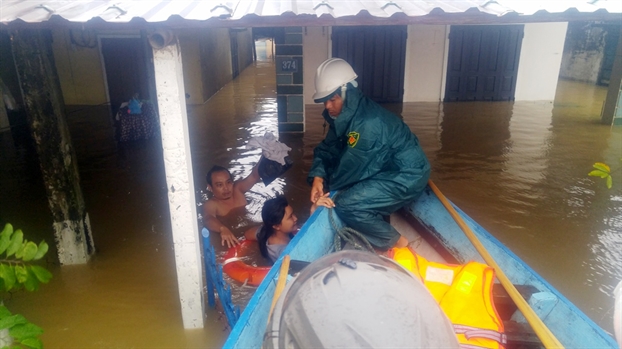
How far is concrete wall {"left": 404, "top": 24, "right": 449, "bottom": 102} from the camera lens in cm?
1164

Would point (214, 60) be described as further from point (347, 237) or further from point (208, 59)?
point (347, 237)

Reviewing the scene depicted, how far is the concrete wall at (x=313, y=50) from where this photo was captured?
1121 cm

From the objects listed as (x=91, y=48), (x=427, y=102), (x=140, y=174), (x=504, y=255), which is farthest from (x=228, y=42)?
(x=504, y=255)

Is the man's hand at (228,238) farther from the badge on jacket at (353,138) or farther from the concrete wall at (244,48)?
the concrete wall at (244,48)

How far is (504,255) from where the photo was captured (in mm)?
2873

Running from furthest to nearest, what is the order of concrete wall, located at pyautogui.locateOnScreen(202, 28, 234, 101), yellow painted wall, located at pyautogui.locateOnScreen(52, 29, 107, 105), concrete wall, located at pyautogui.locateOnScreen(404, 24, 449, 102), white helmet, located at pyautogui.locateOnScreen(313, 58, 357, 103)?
concrete wall, located at pyautogui.locateOnScreen(202, 28, 234, 101) → concrete wall, located at pyautogui.locateOnScreen(404, 24, 449, 102) → yellow painted wall, located at pyautogui.locateOnScreen(52, 29, 107, 105) → white helmet, located at pyautogui.locateOnScreen(313, 58, 357, 103)

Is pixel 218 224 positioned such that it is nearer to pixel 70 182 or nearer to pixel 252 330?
pixel 70 182

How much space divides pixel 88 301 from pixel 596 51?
1751 centimetres

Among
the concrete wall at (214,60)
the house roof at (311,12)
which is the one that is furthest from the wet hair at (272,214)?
the concrete wall at (214,60)

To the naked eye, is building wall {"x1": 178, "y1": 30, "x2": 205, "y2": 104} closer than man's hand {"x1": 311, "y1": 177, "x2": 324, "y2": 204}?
No

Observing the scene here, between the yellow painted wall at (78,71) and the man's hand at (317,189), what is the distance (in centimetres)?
1010

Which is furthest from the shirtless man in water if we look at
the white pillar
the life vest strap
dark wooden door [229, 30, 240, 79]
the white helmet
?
dark wooden door [229, 30, 240, 79]

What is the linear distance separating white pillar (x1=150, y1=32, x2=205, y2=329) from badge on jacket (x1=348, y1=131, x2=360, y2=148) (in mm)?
1159

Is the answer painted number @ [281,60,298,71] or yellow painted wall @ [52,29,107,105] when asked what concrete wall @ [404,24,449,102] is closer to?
painted number @ [281,60,298,71]
